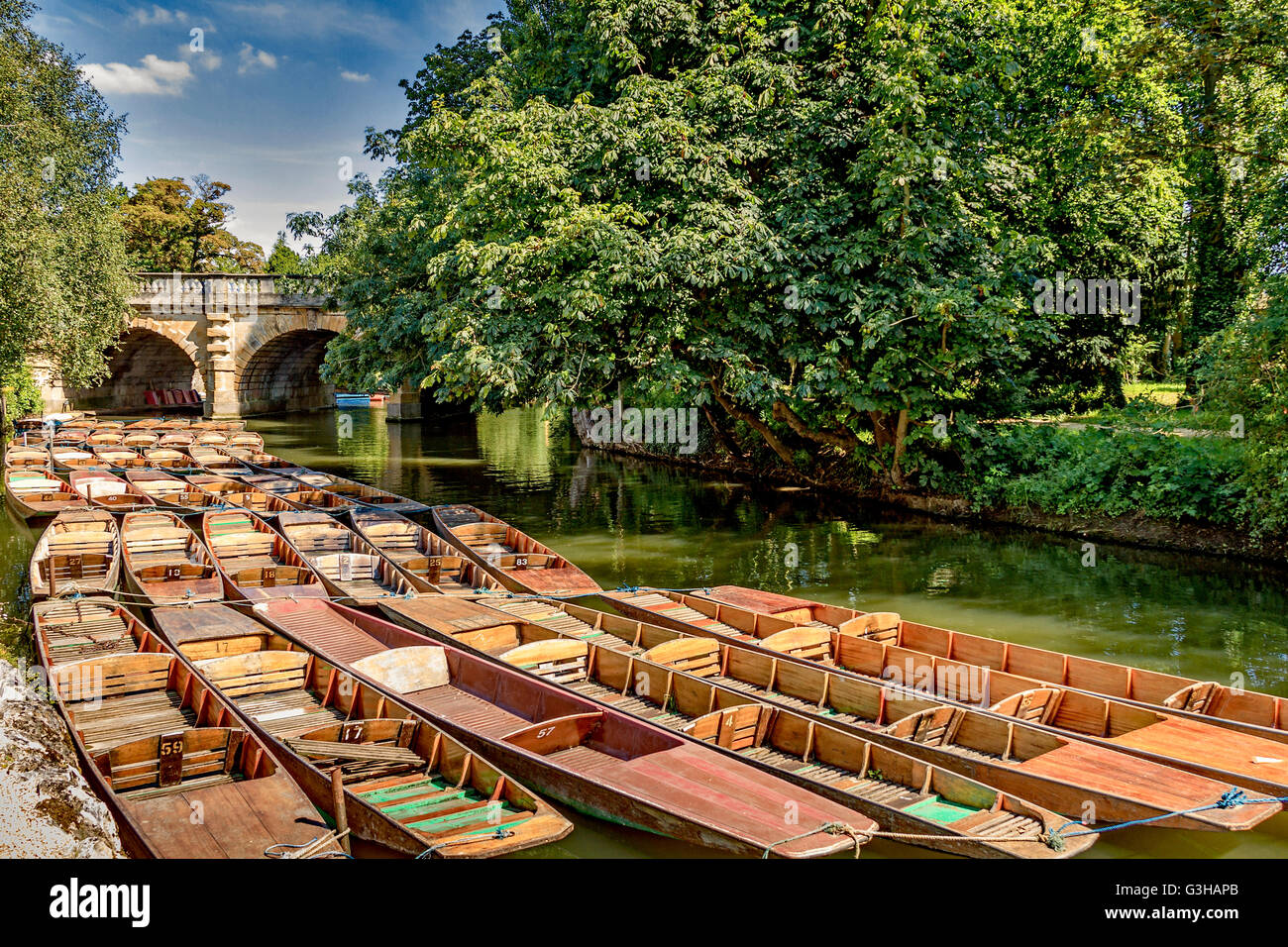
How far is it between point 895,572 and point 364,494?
1081 cm

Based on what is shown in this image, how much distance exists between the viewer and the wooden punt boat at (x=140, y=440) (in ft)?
82.4

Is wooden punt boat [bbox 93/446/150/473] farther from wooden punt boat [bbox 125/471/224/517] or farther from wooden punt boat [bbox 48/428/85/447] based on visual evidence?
wooden punt boat [bbox 125/471/224/517]

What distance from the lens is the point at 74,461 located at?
72.2 feet

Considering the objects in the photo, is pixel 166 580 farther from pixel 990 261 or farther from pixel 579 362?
pixel 990 261

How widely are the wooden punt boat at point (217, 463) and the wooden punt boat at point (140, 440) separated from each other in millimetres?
1766

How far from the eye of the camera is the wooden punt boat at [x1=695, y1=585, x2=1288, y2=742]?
7719 millimetres

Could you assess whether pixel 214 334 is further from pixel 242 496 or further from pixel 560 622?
pixel 560 622

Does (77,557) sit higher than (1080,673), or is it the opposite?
(77,557)

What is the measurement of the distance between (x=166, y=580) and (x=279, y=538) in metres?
1.98

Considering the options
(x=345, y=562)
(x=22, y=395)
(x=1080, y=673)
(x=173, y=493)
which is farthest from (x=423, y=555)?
(x=22, y=395)

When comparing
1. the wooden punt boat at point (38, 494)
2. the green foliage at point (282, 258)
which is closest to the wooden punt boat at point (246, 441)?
the wooden punt boat at point (38, 494)

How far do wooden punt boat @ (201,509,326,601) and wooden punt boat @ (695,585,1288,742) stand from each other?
5.97 m

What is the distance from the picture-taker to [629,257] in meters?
15.0

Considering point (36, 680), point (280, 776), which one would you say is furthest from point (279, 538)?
point (280, 776)
